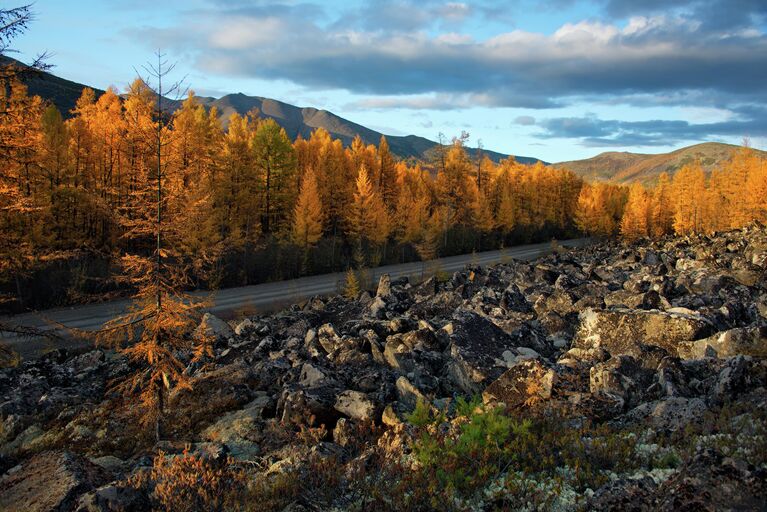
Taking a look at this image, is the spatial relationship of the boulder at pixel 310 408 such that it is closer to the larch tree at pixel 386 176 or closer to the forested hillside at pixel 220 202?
the forested hillside at pixel 220 202

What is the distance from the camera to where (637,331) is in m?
10.1

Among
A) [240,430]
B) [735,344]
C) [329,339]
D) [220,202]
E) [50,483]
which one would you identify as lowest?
[240,430]

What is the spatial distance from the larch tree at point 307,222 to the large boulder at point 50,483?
37654 millimetres

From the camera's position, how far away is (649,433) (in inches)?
211

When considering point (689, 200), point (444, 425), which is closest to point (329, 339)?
point (444, 425)

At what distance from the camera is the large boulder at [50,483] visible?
5.84 meters

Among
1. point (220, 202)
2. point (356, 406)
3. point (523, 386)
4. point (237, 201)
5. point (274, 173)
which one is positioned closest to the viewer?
point (523, 386)

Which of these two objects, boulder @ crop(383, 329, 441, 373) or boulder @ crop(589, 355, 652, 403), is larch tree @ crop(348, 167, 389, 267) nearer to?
boulder @ crop(383, 329, 441, 373)

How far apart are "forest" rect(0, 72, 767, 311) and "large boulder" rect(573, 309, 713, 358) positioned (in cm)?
920

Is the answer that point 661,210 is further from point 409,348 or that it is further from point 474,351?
point 474,351

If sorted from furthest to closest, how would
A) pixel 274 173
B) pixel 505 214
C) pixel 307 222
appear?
pixel 505 214 < pixel 274 173 < pixel 307 222

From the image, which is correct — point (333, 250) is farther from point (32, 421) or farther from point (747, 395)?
point (747, 395)

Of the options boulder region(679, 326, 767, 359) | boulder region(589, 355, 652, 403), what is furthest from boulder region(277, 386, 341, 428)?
boulder region(679, 326, 767, 359)

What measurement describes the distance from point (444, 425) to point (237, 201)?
141ft
